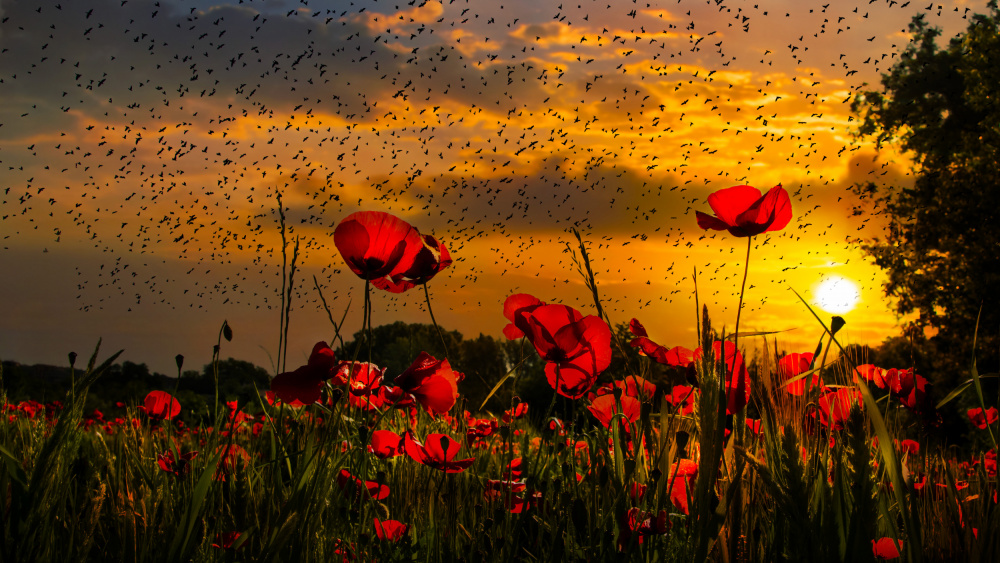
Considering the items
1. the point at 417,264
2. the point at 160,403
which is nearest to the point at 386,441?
the point at 417,264

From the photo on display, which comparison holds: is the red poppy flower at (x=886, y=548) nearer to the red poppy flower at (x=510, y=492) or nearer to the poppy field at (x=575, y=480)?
the poppy field at (x=575, y=480)

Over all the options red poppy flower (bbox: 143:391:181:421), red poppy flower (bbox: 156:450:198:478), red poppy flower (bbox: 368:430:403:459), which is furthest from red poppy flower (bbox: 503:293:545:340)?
red poppy flower (bbox: 143:391:181:421)

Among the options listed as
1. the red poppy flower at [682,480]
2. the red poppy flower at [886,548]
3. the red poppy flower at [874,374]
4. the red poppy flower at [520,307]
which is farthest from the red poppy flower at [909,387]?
the red poppy flower at [520,307]

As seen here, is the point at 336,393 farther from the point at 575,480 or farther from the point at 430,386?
the point at 575,480

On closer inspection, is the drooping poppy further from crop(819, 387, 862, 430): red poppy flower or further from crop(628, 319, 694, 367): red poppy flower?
crop(819, 387, 862, 430): red poppy flower

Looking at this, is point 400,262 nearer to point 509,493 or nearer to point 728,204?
point 509,493

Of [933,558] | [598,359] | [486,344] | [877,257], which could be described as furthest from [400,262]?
[877,257]

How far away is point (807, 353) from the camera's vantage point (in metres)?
2.30

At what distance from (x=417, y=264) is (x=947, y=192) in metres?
19.4

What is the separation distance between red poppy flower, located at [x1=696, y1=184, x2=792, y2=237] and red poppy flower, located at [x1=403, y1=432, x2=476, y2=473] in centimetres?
96

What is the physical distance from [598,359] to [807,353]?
0.97m

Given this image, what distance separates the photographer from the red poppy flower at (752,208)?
1848mm

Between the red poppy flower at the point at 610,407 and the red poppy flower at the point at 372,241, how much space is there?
72cm

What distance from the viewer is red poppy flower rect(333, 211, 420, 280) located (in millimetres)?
1604
